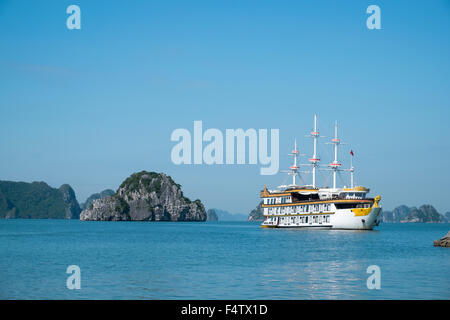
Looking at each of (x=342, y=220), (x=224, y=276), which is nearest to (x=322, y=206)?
(x=342, y=220)

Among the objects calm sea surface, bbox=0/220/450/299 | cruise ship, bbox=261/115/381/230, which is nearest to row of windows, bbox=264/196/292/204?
cruise ship, bbox=261/115/381/230

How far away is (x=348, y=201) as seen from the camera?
10869 cm

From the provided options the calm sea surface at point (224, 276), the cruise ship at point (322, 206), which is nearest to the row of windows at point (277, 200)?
the cruise ship at point (322, 206)

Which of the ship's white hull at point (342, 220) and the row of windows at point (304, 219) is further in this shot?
the row of windows at point (304, 219)

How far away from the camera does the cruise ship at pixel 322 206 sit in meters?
108

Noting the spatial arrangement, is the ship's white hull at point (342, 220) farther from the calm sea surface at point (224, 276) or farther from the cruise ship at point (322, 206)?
the calm sea surface at point (224, 276)

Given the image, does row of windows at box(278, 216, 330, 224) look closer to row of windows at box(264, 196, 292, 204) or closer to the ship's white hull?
the ship's white hull

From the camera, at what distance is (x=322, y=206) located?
11588 cm

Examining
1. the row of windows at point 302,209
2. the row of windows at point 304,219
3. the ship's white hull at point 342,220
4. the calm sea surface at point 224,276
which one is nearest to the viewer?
the calm sea surface at point 224,276

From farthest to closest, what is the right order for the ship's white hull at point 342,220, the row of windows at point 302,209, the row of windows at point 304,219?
1. the row of windows at point 304,219
2. the row of windows at point 302,209
3. the ship's white hull at point 342,220

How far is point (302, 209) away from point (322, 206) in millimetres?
7822

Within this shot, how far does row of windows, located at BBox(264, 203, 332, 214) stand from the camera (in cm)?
11480

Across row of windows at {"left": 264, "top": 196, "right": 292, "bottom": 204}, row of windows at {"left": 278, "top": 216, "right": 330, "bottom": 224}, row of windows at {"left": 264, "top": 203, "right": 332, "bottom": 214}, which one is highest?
row of windows at {"left": 264, "top": 196, "right": 292, "bottom": 204}
